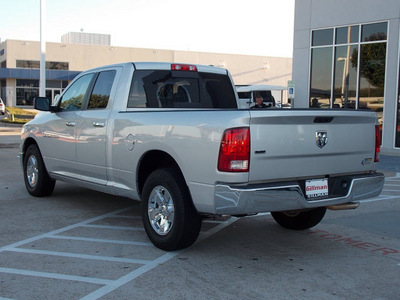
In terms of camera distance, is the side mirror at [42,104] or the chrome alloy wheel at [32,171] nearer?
the side mirror at [42,104]

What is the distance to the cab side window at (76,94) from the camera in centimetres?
684

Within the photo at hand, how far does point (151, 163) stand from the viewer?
18.2 feet

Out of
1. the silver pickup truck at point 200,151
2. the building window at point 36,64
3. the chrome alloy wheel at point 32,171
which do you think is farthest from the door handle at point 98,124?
the building window at point 36,64

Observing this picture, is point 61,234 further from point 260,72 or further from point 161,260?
point 260,72

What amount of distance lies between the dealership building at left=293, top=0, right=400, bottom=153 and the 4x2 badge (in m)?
12.9

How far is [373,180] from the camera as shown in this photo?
5.15 metres

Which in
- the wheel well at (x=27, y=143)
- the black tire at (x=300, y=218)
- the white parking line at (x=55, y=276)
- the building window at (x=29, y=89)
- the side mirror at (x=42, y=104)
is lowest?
the white parking line at (x=55, y=276)

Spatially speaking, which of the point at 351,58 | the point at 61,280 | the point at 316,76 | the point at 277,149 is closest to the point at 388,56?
the point at 351,58

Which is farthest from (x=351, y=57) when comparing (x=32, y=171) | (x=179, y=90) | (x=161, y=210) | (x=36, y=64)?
(x=36, y=64)

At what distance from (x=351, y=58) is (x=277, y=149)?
14560 mm

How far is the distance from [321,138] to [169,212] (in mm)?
1699

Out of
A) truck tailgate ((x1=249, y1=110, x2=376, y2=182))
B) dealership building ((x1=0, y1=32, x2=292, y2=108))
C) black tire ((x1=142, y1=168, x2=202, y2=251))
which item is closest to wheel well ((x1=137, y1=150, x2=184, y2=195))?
black tire ((x1=142, y1=168, x2=202, y2=251))

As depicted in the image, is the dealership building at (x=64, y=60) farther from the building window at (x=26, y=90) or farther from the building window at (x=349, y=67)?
the building window at (x=349, y=67)

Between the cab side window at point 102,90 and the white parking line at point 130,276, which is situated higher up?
the cab side window at point 102,90
